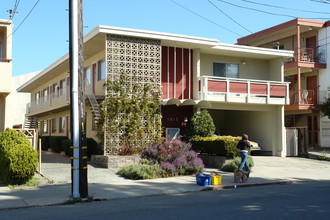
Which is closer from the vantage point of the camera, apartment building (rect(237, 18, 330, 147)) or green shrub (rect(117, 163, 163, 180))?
green shrub (rect(117, 163, 163, 180))

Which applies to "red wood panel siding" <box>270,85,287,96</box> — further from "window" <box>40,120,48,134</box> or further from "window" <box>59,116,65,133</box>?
"window" <box>40,120,48,134</box>

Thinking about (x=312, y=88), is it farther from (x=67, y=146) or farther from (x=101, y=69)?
(x=67, y=146)

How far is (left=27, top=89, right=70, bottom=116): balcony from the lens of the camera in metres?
25.1

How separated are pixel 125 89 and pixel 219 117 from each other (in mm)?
10121

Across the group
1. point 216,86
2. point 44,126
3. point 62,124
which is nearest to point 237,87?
point 216,86

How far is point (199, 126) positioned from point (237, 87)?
3346 millimetres

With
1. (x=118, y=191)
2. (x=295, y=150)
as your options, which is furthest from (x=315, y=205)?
(x=295, y=150)

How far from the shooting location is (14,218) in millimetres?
→ 8672

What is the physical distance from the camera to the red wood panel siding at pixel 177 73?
21609 millimetres

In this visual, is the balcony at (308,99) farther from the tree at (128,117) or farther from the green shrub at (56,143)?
the green shrub at (56,143)

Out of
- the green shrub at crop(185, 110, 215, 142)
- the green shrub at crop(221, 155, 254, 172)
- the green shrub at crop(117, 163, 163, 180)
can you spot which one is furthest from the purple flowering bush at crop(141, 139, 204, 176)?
the green shrub at crop(185, 110, 215, 142)

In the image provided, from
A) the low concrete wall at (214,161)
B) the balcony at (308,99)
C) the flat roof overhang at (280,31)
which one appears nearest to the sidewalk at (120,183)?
the low concrete wall at (214,161)

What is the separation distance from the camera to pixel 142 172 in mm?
15242

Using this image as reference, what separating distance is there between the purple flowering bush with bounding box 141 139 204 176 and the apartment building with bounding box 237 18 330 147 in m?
13.0
